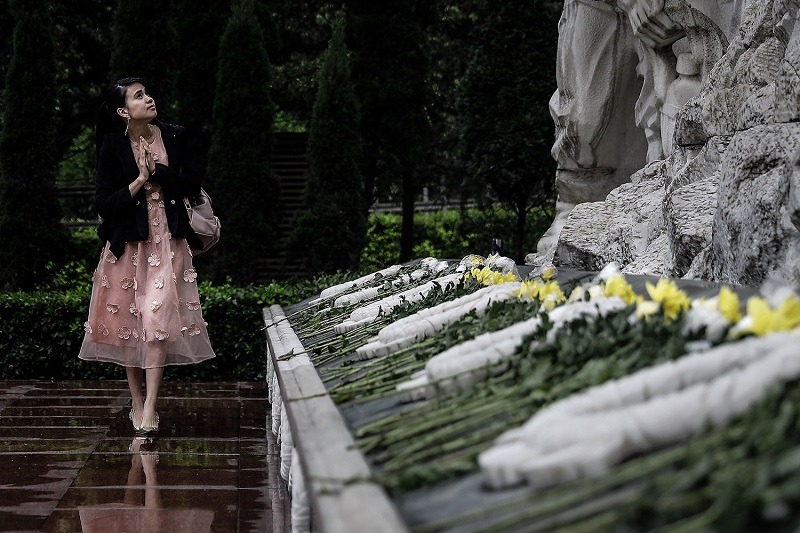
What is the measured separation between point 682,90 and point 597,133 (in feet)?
6.48

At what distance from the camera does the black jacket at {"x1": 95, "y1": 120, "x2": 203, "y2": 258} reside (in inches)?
218

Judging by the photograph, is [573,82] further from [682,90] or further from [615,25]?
[682,90]

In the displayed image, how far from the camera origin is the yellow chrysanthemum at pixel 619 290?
8.95 ft

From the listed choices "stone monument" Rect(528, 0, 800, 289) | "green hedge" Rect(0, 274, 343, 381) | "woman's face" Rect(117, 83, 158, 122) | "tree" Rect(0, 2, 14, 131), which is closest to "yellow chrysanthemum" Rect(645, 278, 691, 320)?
"stone monument" Rect(528, 0, 800, 289)

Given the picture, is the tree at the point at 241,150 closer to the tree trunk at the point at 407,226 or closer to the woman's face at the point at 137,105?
the tree trunk at the point at 407,226

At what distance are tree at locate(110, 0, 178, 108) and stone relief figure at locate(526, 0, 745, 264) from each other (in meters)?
4.91

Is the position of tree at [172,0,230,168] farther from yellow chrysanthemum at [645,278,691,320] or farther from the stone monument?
yellow chrysanthemum at [645,278,691,320]

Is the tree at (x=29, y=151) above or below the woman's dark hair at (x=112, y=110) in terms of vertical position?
below

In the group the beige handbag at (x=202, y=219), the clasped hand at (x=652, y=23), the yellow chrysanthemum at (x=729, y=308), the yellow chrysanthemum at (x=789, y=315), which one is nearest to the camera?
the yellow chrysanthemum at (x=789, y=315)

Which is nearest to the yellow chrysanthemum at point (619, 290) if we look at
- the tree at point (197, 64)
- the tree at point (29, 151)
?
the tree at point (29, 151)

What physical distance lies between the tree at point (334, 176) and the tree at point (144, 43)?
196cm

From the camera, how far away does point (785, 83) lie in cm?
445

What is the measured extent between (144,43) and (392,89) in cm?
409

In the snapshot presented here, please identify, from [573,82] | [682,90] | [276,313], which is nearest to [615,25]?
[573,82]
